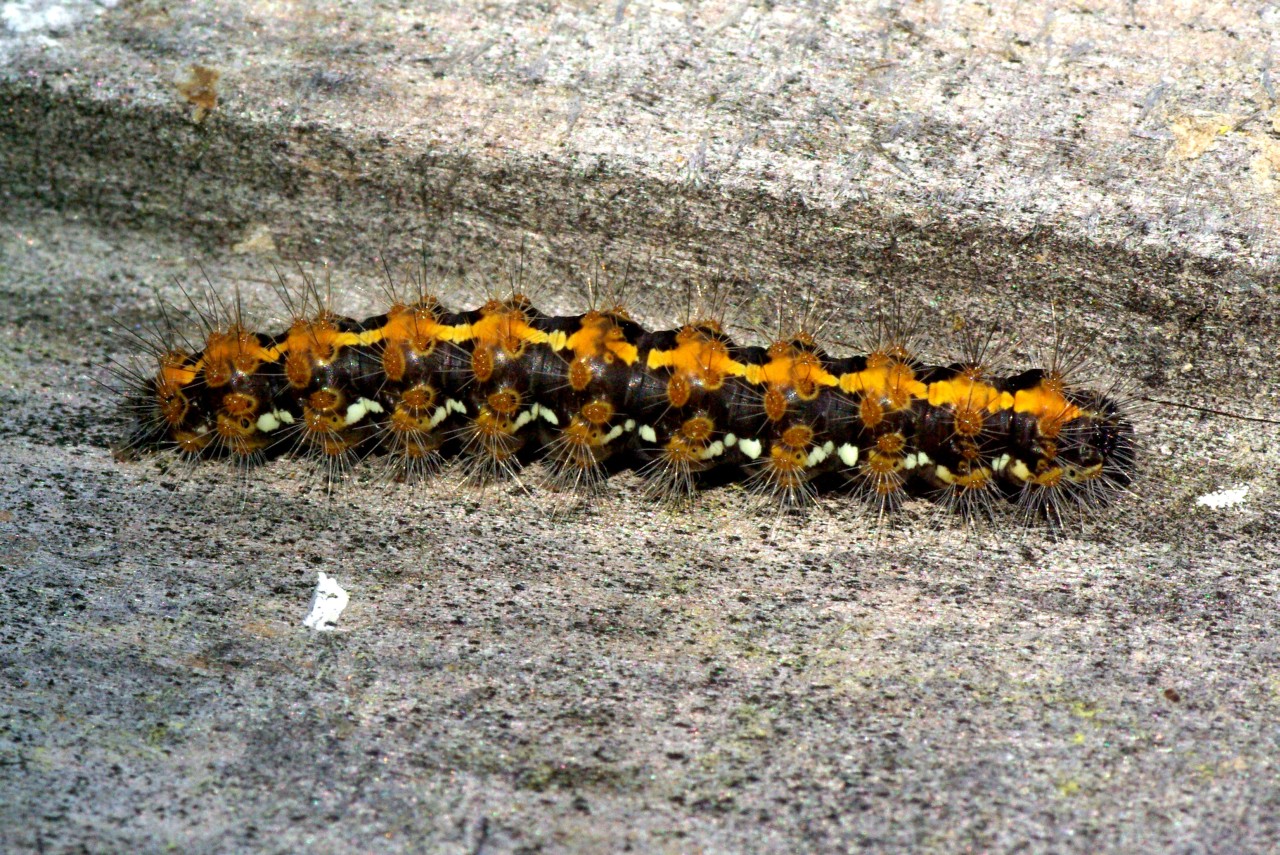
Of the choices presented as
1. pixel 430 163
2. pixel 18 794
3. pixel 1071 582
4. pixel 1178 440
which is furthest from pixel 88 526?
pixel 1178 440

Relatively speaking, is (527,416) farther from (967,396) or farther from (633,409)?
(967,396)

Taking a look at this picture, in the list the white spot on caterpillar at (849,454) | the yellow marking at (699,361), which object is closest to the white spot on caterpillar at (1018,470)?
the white spot on caterpillar at (849,454)

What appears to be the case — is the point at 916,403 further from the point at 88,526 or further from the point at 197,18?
the point at 197,18

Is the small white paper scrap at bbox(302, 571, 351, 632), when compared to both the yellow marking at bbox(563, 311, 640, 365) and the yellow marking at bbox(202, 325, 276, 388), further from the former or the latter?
the yellow marking at bbox(563, 311, 640, 365)

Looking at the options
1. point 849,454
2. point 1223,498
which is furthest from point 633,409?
point 1223,498

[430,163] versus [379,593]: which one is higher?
[430,163]

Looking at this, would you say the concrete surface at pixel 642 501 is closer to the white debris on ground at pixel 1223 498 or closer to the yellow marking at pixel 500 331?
the white debris on ground at pixel 1223 498

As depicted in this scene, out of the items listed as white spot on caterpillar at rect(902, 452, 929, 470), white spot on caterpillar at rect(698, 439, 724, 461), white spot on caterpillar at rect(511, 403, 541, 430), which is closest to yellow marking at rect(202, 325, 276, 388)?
white spot on caterpillar at rect(511, 403, 541, 430)
